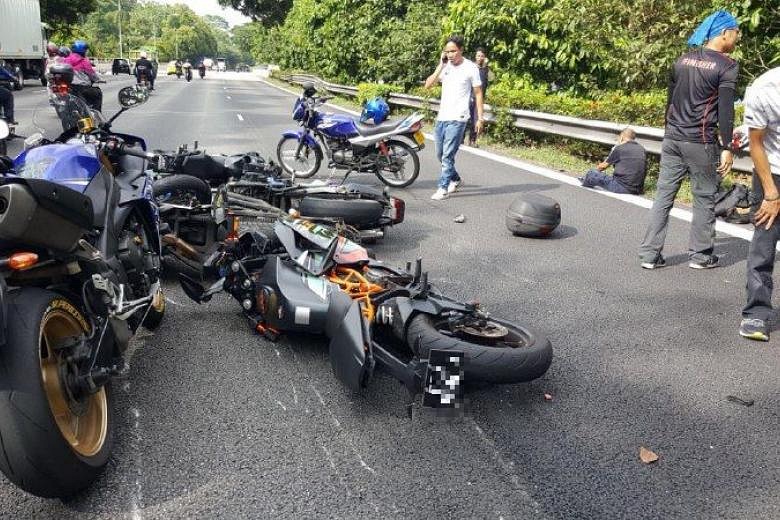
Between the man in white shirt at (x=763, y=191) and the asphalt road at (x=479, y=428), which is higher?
the man in white shirt at (x=763, y=191)

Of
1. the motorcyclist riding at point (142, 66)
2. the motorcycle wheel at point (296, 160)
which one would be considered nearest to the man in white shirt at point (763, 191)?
the motorcycle wheel at point (296, 160)

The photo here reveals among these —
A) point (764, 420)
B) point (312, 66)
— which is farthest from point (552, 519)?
point (312, 66)

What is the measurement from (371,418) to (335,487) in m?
0.57

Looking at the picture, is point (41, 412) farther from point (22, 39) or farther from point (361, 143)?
point (22, 39)

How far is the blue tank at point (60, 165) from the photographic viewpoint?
129 inches

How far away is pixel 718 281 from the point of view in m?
5.67

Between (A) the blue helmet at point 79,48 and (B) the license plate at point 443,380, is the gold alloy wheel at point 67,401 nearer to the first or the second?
(B) the license plate at point 443,380

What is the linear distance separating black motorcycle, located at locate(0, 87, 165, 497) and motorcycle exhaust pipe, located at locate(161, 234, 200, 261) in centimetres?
117

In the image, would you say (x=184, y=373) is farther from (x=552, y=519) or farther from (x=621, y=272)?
(x=621, y=272)

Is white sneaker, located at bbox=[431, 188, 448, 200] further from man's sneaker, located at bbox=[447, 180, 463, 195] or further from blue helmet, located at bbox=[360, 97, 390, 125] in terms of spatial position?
blue helmet, located at bbox=[360, 97, 390, 125]

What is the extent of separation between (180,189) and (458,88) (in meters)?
4.05

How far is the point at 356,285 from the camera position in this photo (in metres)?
3.94

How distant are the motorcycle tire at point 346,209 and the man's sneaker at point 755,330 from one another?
3.07 metres

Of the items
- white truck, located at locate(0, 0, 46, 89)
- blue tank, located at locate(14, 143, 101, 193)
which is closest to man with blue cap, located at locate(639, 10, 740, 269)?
blue tank, located at locate(14, 143, 101, 193)
